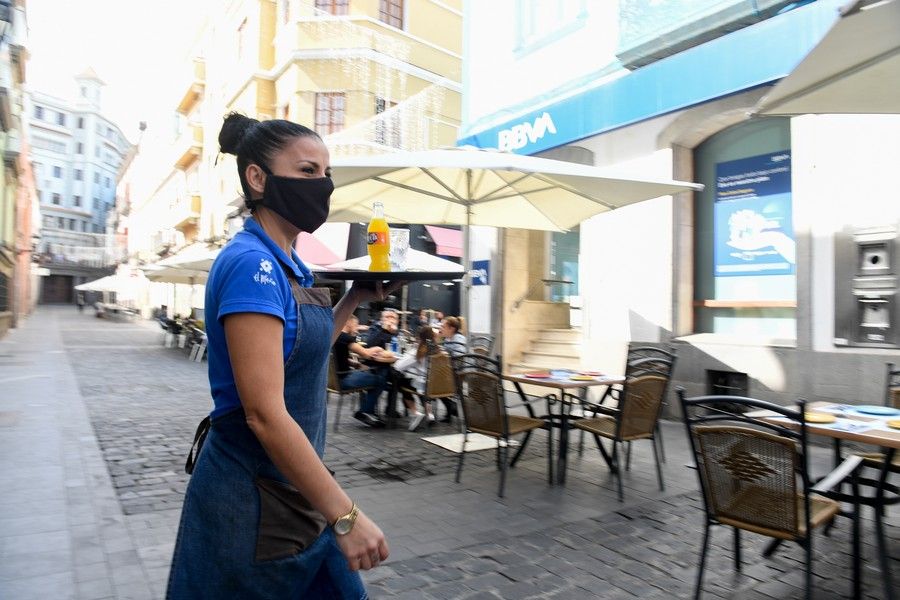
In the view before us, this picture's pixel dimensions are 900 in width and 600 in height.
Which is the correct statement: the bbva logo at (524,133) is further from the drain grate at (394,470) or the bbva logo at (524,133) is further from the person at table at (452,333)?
the drain grate at (394,470)

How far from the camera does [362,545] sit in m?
1.34

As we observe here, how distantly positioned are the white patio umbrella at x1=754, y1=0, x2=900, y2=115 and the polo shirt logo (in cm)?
350

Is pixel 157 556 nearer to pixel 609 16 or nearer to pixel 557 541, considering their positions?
pixel 557 541

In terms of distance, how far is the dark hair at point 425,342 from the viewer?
762 centimetres

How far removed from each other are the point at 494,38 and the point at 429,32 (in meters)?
11.0

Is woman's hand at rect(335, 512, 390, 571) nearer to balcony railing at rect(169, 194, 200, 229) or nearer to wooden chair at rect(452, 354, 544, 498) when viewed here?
wooden chair at rect(452, 354, 544, 498)

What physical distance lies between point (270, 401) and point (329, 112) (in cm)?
2137

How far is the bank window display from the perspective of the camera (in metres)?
7.90

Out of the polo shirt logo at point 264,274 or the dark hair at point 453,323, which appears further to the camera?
the dark hair at point 453,323

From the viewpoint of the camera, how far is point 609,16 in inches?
389

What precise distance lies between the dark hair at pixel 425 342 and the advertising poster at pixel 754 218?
4097mm

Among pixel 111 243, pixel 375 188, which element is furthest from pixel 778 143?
pixel 111 243

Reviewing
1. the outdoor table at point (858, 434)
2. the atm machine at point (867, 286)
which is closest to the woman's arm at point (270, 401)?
the outdoor table at point (858, 434)

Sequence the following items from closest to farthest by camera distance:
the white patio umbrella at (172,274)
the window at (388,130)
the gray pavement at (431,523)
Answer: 1. the gray pavement at (431,523)
2. the window at (388,130)
3. the white patio umbrella at (172,274)
